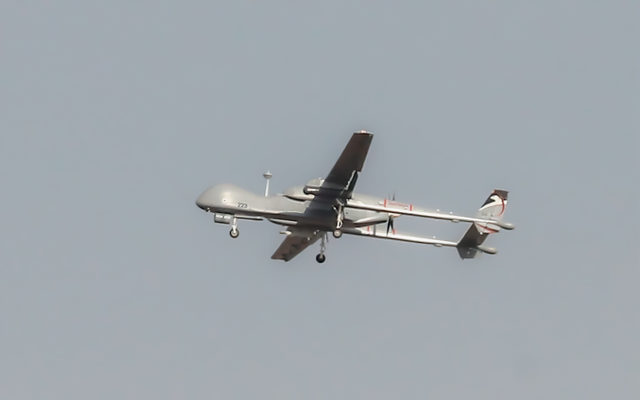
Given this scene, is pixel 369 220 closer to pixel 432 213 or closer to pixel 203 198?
pixel 432 213

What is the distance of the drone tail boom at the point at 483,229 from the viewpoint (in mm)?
71562

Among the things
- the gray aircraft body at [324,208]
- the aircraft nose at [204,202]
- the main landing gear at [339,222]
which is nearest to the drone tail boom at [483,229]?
the gray aircraft body at [324,208]

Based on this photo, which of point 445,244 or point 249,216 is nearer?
point 249,216

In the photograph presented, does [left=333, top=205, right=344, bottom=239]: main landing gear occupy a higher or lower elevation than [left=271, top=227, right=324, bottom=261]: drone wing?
higher

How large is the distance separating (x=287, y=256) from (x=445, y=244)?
866 cm

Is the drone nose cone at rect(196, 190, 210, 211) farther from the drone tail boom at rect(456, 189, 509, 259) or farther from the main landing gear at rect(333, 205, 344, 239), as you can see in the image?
the drone tail boom at rect(456, 189, 509, 259)

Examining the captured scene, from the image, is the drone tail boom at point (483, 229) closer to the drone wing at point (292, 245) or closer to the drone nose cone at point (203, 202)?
the drone wing at point (292, 245)

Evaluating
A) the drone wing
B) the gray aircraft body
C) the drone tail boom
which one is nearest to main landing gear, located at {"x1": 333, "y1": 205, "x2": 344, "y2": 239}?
the gray aircraft body

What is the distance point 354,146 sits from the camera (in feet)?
207

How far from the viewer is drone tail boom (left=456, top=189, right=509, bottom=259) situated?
71562 mm

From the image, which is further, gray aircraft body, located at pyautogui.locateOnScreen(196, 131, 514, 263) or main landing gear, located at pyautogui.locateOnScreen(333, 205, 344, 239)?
main landing gear, located at pyautogui.locateOnScreen(333, 205, 344, 239)

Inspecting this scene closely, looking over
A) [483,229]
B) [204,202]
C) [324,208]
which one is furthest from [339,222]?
[483,229]

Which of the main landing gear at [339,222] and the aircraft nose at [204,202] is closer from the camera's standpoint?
the main landing gear at [339,222]

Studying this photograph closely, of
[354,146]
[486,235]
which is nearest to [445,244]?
[486,235]
